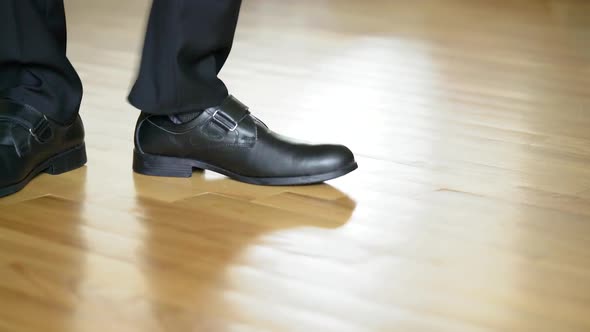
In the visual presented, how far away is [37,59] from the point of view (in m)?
1.40

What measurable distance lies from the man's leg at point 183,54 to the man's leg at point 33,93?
0.41 ft

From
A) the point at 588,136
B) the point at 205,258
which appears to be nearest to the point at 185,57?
the point at 205,258

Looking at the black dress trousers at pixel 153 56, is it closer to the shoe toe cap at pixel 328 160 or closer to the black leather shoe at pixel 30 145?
the black leather shoe at pixel 30 145

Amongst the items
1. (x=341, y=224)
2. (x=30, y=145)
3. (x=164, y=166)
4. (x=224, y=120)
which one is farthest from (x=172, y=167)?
(x=341, y=224)

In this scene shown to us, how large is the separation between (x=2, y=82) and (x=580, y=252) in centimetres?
88

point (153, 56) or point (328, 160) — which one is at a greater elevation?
point (153, 56)

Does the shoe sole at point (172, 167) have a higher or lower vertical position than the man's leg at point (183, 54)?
lower

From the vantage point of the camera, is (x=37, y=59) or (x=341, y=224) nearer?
(x=341, y=224)

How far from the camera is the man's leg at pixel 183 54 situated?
1345mm

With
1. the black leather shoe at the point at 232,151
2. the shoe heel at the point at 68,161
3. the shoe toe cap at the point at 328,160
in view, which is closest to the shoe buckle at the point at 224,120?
the black leather shoe at the point at 232,151

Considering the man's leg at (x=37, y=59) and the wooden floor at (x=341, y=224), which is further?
the man's leg at (x=37, y=59)

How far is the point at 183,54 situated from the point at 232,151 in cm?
17

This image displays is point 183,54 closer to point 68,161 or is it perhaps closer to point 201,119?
point 201,119

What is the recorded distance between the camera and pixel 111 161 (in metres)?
1.54
